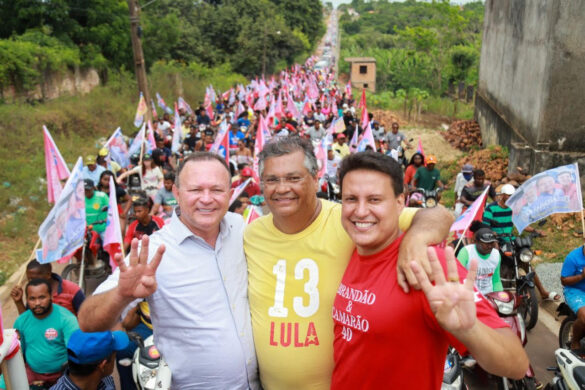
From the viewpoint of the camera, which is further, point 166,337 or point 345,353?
point 166,337

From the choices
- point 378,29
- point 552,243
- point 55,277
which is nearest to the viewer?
point 55,277

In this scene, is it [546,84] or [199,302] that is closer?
[199,302]

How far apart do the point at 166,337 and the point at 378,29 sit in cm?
13862

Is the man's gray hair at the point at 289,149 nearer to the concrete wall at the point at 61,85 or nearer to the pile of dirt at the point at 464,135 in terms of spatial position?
the pile of dirt at the point at 464,135

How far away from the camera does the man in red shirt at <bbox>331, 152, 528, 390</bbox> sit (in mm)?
1751

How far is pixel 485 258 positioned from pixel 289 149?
3.59 meters

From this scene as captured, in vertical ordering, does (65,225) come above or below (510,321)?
above

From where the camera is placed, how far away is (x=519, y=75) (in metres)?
12.6

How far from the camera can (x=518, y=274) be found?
6215 millimetres

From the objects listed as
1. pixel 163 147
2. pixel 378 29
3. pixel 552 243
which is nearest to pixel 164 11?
pixel 163 147

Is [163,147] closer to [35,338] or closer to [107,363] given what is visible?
[35,338]

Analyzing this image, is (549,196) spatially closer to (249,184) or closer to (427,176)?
Answer: (427,176)

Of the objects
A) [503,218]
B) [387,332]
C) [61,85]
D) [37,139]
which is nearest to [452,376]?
[387,332]

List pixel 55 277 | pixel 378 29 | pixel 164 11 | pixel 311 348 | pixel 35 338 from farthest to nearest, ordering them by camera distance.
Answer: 1. pixel 378 29
2. pixel 164 11
3. pixel 55 277
4. pixel 35 338
5. pixel 311 348
